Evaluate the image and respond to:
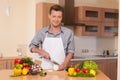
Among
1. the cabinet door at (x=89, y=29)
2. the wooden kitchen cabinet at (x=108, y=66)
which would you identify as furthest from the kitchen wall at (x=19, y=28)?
the wooden kitchen cabinet at (x=108, y=66)

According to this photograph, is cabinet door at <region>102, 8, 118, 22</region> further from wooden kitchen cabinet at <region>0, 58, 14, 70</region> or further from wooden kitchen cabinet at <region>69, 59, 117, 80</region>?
wooden kitchen cabinet at <region>0, 58, 14, 70</region>

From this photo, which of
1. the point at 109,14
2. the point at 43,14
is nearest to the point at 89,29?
the point at 109,14

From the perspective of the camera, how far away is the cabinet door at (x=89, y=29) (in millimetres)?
4727

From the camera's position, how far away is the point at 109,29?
16.9ft

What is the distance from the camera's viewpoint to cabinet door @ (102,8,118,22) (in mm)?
4988

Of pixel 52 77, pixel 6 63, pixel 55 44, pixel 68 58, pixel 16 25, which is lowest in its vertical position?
pixel 6 63

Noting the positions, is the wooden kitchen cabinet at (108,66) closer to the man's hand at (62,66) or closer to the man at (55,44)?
the man at (55,44)

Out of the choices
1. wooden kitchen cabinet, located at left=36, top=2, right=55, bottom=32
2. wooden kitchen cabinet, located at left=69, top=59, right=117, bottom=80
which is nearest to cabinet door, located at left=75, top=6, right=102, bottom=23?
wooden kitchen cabinet, located at left=36, top=2, right=55, bottom=32

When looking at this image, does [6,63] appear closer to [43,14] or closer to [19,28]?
[19,28]

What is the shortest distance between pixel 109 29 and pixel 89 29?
22.4 inches

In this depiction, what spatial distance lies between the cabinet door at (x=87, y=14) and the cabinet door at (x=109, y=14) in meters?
0.13

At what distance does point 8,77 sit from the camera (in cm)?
201

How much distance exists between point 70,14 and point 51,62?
7.68ft

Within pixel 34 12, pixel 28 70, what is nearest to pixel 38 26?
pixel 34 12
